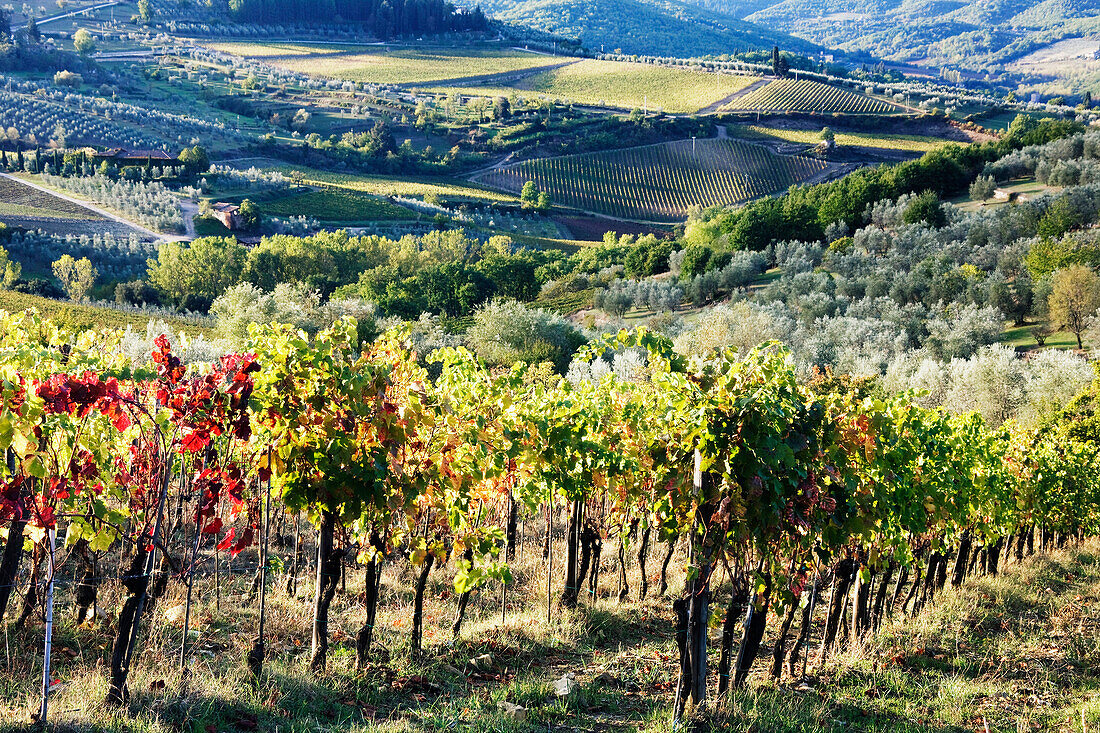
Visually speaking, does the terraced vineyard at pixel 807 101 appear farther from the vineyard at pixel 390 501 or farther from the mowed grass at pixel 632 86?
the vineyard at pixel 390 501

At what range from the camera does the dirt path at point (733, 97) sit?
429ft

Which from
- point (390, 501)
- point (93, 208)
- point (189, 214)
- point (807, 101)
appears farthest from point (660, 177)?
point (390, 501)

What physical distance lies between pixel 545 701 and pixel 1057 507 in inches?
610

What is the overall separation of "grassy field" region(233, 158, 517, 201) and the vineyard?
8597 centimetres

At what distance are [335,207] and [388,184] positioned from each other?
672 inches

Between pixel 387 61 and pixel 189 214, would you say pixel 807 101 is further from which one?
pixel 189 214

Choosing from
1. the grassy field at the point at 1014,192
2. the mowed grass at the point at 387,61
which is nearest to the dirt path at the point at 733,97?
the mowed grass at the point at 387,61

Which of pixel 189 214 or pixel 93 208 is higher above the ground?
pixel 93 208

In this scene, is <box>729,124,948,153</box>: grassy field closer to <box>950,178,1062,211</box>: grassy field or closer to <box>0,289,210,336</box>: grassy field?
<box>950,178,1062,211</box>: grassy field

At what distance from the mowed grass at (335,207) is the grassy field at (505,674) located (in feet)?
237

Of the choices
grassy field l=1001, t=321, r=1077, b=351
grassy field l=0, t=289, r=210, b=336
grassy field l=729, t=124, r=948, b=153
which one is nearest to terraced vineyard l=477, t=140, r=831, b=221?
grassy field l=729, t=124, r=948, b=153

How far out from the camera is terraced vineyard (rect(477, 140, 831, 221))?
99.8m

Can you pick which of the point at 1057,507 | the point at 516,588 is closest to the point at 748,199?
the point at 1057,507

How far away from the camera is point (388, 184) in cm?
9769
